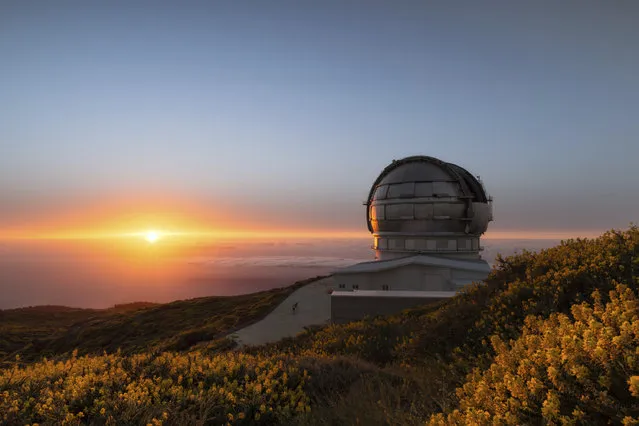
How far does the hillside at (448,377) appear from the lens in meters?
3.41

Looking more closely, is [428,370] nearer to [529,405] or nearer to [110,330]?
[529,405]

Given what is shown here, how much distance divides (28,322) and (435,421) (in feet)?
249

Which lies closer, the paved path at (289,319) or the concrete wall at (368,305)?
the concrete wall at (368,305)

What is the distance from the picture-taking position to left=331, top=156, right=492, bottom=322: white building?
29.7 metres

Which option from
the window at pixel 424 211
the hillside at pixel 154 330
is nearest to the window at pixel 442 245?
the window at pixel 424 211

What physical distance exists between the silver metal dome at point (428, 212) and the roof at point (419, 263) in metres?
1.89

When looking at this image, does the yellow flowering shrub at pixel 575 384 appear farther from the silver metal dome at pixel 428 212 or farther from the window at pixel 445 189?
the window at pixel 445 189

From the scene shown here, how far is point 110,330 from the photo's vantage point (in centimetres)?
3994

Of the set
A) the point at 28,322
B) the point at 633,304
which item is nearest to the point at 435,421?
the point at 633,304

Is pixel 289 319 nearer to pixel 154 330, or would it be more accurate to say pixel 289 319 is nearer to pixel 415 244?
pixel 415 244

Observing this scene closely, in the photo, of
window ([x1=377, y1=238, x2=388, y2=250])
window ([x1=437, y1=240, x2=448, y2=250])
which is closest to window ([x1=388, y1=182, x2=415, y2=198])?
window ([x1=377, y1=238, x2=388, y2=250])

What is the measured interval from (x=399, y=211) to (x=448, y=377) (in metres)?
26.7

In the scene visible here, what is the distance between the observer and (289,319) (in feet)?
101

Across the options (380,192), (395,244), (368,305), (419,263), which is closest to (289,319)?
(395,244)
